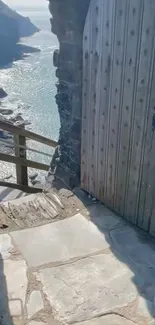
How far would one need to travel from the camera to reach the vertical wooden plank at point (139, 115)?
2357 millimetres

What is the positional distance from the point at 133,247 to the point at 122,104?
3.56 feet

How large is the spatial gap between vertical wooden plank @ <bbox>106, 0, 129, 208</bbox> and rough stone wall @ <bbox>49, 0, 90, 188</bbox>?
45 centimetres

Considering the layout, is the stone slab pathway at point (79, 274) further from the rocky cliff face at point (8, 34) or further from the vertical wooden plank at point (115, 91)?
the rocky cliff face at point (8, 34)

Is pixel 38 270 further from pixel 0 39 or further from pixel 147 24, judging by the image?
pixel 0 39

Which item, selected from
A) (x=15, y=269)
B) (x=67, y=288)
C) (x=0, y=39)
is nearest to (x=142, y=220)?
(x=67, y=288)

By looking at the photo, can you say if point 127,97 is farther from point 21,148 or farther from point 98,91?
point 21,148

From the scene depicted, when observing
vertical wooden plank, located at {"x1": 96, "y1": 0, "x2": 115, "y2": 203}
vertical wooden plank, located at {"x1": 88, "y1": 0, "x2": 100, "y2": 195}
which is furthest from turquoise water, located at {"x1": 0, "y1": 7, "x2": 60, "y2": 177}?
vertical wooden plank, located at {"x1": 96, "y1": 0, "x2": 115, "y2": 203}

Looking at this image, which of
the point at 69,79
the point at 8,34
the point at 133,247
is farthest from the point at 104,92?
the point at 8,34

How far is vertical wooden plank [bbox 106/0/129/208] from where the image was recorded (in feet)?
8.27

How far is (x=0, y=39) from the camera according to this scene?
65938 mm

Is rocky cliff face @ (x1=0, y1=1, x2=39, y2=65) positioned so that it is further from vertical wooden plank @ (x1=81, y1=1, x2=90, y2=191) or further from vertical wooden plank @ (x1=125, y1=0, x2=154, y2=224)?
vertical wooden plank @ (x1=125, y1=0, x2=154, y2=224)

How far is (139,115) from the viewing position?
259cm

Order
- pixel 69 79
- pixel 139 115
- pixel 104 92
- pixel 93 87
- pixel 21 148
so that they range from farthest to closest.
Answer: pixel 21 148 < pixel 69 79 < pixel 93 87 < pixel 104 92 < pixel 139 115

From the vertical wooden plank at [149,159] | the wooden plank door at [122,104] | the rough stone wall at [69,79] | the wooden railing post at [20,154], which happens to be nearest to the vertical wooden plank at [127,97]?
the wooden plank door at [122,104]
